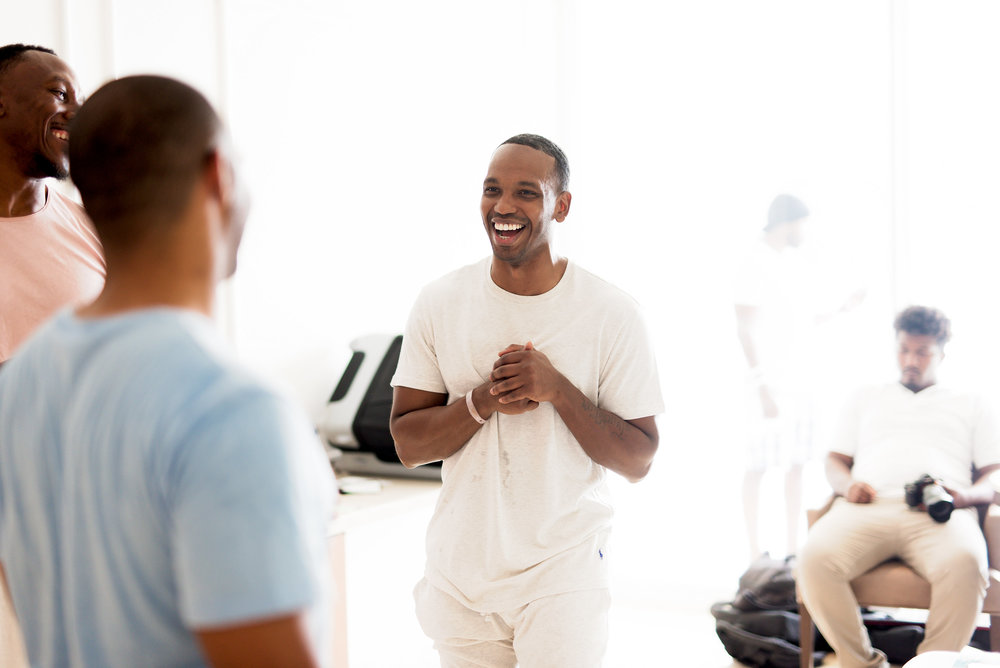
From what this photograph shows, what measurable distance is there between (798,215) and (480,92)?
5.03 ft

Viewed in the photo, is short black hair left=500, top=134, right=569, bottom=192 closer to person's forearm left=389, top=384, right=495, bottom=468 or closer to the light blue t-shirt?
person's forearm left=389, top=384, right=495, bottom=468

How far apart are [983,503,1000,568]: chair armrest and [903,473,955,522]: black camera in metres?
0.14

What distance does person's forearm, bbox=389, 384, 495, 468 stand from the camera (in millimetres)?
1702

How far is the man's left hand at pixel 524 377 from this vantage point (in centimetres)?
164

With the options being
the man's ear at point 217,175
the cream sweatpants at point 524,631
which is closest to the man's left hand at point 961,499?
the cream sweatpants at point 524,631

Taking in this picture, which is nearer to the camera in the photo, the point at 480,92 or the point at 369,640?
the point at 369,640

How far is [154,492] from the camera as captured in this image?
69 centimetres

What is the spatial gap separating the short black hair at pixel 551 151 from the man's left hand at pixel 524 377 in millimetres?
386

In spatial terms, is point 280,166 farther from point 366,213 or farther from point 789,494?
point 789,494

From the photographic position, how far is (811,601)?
9.94 feet

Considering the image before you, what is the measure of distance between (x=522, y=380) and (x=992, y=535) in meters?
2.19

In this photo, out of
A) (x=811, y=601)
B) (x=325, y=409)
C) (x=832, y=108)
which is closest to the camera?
(x=811, y=601)

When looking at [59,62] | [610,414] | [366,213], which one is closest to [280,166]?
[366,213]

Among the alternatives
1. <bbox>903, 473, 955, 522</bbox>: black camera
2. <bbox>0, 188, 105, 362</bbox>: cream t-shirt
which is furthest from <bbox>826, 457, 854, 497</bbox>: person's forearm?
<bbox>0, 188, 105, 362</bbox>: cream t-shirt
